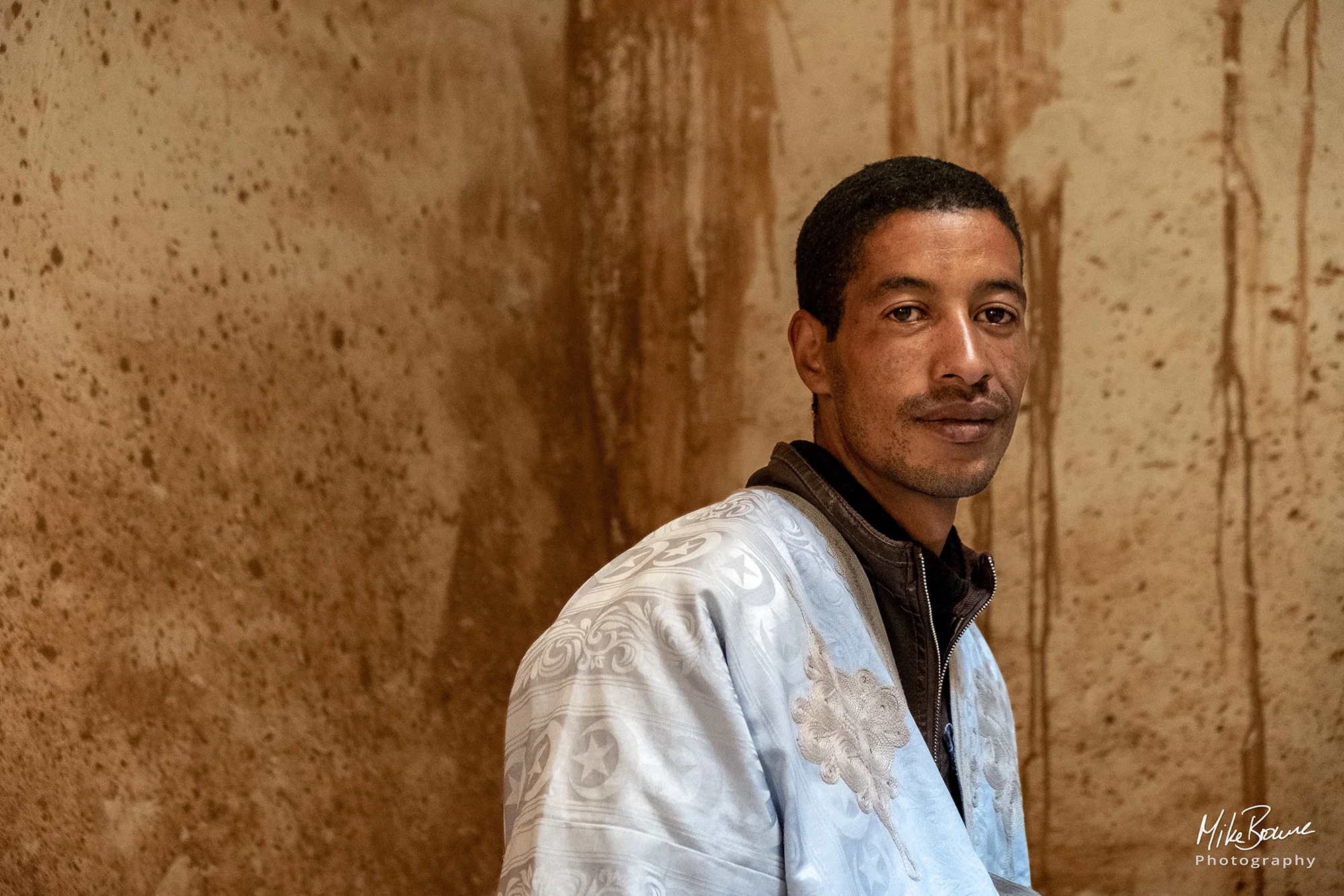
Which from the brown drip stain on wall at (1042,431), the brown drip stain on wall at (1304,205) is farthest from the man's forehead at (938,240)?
the brown drip stain on wall at (1304,205)

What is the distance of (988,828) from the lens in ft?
5.19

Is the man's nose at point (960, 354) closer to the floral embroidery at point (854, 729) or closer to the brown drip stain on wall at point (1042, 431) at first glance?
the floral embroidery at point (854, 729)

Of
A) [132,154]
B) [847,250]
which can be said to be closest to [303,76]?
[132,154]

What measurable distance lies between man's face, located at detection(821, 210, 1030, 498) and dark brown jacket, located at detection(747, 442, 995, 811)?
0.05 metres

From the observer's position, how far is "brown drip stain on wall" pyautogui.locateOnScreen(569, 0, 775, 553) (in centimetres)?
254

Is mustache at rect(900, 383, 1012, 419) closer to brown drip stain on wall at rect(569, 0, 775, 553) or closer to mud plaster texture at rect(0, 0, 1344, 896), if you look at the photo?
mud plaster texture at rect(0, 0, 1344, 896)

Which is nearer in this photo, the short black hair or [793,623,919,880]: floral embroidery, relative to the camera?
[793,623,919,880]: floral embroidery

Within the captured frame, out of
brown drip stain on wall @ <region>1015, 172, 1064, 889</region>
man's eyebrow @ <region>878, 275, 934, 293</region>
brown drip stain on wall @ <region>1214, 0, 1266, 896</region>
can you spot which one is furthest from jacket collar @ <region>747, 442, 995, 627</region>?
brown drip stain on wall @ <region>1214, 0, 1266, 896</region>

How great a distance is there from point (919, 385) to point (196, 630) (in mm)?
1168

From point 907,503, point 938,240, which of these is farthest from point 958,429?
point 938,240

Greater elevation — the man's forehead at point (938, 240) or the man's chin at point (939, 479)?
the man's forehead at point (938, 240)

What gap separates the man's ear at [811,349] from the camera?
1551 millimetres

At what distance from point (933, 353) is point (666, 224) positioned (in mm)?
1284

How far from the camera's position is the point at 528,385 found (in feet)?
→ 8.41
